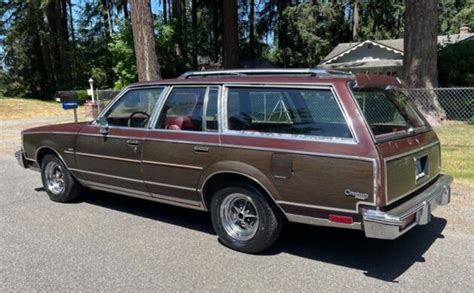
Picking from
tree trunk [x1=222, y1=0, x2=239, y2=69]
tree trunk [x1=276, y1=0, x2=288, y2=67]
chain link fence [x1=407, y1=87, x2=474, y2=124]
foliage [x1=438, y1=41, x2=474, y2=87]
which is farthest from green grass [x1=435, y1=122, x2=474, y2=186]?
tree trunk [x1=276, y1=0, x2=288, y2=67]

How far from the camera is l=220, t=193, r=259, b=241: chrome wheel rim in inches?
180

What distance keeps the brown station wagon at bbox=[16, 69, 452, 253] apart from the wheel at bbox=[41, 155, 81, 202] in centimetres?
60

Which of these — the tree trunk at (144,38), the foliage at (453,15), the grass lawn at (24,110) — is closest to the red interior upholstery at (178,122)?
the tree trunk at (144,38)

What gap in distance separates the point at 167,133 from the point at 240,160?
3.46 feet

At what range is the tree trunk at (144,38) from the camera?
13102 millimetres

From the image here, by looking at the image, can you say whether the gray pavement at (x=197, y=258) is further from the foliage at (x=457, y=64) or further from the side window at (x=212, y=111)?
the foliage at (x=457, y=64)

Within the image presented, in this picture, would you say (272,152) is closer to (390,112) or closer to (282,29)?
(390,112)

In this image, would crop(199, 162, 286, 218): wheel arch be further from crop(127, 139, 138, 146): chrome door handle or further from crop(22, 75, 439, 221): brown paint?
crop(127, 139, 138, 146): chrome door handle

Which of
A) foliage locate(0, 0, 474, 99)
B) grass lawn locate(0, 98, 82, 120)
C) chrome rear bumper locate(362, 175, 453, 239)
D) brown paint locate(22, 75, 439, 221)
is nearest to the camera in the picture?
chrome rear bumper locate(362, 175, 453, 239)

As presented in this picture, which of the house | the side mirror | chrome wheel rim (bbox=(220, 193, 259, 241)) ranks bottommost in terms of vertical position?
chrome wheel rim (bbox=(220, 193, 259, 241))

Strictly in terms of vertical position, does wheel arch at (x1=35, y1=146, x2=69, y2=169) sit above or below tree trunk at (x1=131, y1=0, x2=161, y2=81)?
below

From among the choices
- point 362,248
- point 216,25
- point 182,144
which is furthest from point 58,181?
point 216,25

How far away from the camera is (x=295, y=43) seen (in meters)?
41.0

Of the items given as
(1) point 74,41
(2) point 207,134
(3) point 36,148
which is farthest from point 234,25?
(1) point 74,41
